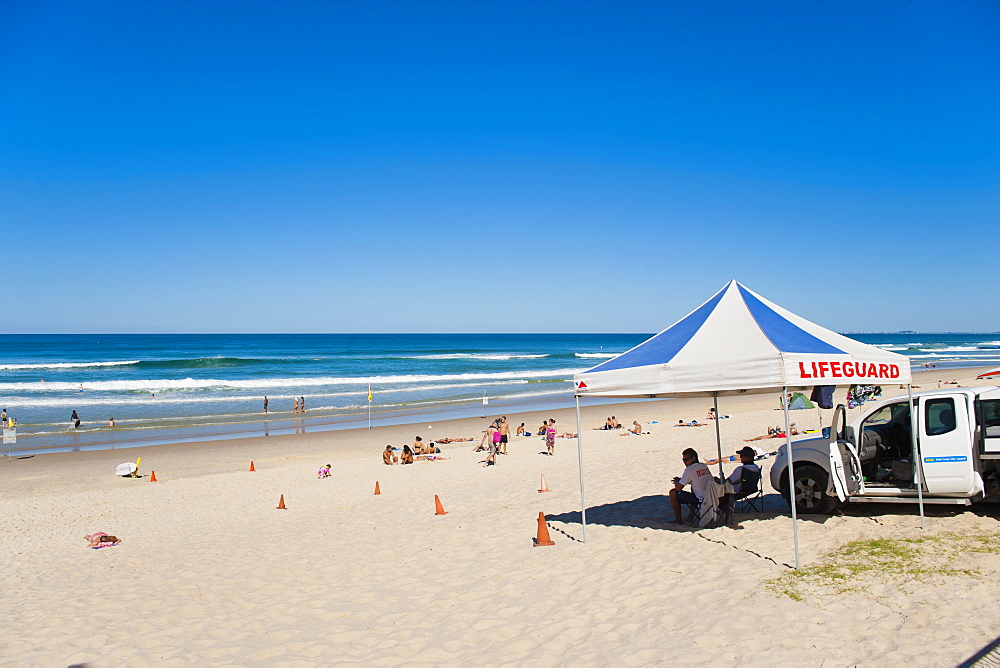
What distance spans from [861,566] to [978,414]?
2989 mm

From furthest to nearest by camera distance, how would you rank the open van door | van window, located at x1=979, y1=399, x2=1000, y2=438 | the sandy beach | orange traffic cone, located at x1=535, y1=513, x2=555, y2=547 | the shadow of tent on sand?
the shadow of tent on sand, orange traffic cone, located at x1=535, y1=513, x2=555, y2=547, the open van door, van window, located at x1=979, y1=399, x2=1000, y2=438, the sandy beach

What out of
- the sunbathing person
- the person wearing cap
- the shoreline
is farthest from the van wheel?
the shoreline

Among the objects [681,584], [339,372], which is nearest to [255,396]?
[339,372]

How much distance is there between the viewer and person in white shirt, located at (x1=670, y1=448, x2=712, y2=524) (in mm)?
8648

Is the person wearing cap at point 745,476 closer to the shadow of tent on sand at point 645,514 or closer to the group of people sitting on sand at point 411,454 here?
the shadow of tent on sand at point 645,514

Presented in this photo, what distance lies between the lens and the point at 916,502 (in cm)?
818

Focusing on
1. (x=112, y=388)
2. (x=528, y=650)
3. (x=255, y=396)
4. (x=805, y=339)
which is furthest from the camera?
(x=112, y=388)

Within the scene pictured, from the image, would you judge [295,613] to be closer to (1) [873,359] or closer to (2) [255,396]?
(1) [873,359]

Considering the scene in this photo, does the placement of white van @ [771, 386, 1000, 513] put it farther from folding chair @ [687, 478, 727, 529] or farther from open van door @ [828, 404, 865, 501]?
folding chair @ [687, 478, 727, 529]

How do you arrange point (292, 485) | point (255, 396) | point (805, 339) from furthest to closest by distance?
point (255, 396) < point (292, 485) < point (805, 339)

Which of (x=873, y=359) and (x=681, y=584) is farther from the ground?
(x=873, y=359)

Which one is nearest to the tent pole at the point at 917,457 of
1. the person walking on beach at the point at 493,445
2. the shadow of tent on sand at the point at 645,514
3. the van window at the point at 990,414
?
the van window at the point at 990,414

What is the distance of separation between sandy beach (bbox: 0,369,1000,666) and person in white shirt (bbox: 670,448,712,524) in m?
0.39

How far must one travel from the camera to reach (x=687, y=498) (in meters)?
8.85
